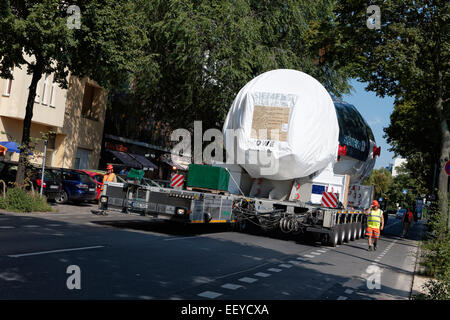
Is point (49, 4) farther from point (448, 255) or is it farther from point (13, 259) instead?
point (448, 255)

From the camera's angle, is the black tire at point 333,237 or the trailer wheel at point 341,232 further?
the trailer wheel at point 341,232

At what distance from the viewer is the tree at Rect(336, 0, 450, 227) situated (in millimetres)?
20609

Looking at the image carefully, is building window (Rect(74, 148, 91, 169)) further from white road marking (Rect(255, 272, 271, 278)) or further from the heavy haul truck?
white road marking (Rect(255, 272, 271, 278))

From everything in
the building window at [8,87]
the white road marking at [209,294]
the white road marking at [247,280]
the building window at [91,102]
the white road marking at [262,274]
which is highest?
the building window at [91,102]

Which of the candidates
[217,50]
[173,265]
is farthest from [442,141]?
[173,265]

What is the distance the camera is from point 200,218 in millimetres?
14875

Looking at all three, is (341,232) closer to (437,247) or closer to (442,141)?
(437,247)

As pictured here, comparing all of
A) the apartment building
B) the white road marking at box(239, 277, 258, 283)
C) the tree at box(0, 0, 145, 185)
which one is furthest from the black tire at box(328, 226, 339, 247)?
the apartment building

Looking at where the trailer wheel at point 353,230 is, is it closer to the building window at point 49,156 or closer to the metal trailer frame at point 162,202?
the metal trailer frame at point 162,202

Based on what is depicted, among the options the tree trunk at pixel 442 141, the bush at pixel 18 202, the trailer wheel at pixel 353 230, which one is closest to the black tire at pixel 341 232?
the trailer wheel at pixel 353 230

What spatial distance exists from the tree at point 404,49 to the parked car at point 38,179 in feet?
44.8

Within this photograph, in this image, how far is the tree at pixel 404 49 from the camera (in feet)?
67.6

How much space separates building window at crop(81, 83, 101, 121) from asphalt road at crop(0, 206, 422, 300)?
19.3 metres

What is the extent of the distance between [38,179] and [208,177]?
25.4 feet
